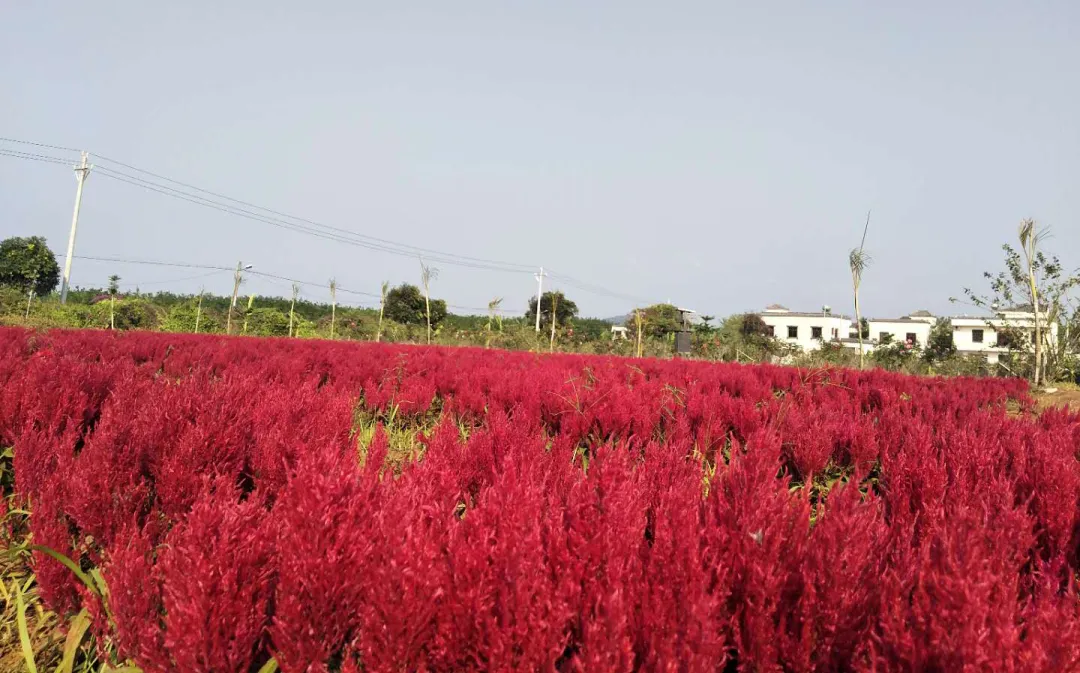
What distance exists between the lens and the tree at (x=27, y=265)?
37062 millimetres

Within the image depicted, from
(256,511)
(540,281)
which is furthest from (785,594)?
(540,281)

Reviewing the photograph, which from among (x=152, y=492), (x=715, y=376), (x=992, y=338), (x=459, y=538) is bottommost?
(x=152, y=492)

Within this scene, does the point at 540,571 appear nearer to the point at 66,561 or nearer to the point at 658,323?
the point at 66,561

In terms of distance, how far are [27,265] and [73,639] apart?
46307 millimetres

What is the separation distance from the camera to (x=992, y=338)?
205ft

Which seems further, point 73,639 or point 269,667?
point 73,639

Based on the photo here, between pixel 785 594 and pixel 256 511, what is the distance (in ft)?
3.89

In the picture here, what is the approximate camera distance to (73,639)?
1640mm

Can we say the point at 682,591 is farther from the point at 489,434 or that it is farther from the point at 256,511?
the point at 489,434

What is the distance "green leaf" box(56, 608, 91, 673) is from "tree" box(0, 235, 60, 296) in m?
44.4

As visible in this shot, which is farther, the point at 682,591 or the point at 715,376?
the point at 715,376

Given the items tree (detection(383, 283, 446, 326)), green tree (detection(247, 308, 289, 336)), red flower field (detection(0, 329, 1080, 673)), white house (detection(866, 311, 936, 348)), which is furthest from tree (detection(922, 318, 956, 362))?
red flower field (detection(0, 329, 1080, 673))

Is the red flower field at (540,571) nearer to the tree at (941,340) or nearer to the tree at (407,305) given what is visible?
the tree at (407,305)

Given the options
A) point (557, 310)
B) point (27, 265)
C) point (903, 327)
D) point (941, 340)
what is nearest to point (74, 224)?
point (27, 265)
